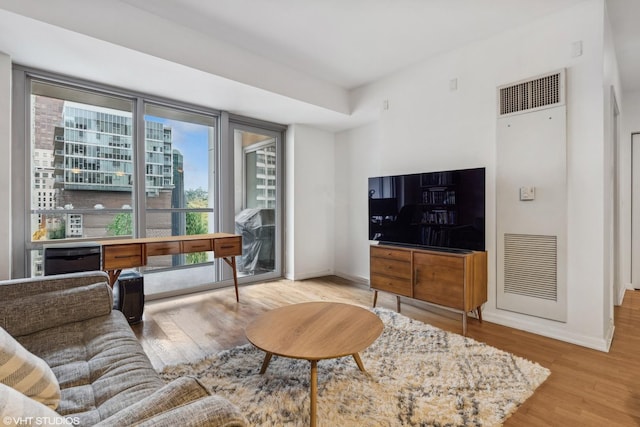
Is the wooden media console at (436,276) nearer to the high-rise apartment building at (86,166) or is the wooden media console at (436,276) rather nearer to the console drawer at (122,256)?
the console drawer at (122,256)

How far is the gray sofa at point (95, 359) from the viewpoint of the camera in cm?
78

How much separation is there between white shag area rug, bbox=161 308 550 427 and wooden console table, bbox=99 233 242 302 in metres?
1.20

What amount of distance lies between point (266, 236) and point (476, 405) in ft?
11.7

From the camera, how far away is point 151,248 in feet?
9.75

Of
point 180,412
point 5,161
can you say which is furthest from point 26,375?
point 5,161

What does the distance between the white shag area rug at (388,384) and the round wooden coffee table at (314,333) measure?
15cm

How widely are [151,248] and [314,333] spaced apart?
6.69 ft

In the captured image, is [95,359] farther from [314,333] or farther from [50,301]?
[314,333]

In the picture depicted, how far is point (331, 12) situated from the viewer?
2.64m

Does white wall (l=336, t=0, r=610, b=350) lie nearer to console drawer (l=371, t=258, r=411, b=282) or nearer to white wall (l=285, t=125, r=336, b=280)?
console drawer (l=371, t=258, r=411, b=282)

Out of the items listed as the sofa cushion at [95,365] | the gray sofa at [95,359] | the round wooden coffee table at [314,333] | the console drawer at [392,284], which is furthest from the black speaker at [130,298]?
the console drawer at [392,284]

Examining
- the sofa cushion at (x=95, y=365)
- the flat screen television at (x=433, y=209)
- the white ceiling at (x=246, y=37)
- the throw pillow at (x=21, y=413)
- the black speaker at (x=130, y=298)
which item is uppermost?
the white ceiling at (x=246, y=37)

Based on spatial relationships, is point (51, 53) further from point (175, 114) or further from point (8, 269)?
point (8, 269)

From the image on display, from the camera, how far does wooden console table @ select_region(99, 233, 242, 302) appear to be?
2.73 metres
